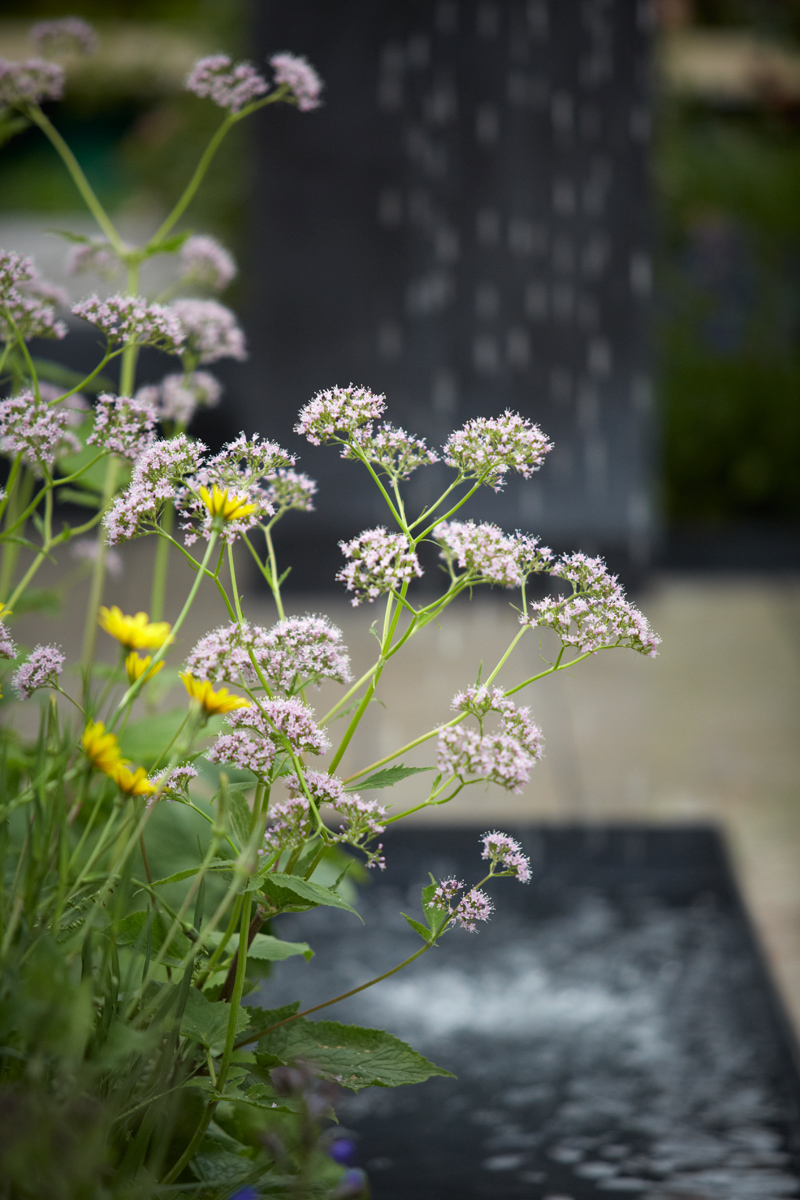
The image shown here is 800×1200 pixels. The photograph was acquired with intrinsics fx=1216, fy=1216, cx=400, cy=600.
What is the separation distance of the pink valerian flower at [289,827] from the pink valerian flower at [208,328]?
0.74 meters

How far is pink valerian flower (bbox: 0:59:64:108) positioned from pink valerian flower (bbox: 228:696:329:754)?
3.33 feet

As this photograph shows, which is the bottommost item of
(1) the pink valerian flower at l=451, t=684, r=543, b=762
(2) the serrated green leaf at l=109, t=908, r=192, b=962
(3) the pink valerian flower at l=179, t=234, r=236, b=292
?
(2) the serrated green leaf at l=109, t=908, r=192, b=962

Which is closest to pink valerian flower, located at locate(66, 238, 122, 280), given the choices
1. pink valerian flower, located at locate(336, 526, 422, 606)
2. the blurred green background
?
pink valerian flower, located at locate(336, 526, 422, 606)

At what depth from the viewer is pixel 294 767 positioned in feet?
3.31

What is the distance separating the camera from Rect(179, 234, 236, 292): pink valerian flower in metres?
1.76

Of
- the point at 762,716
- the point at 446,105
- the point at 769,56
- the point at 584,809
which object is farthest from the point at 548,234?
the point at 769,56

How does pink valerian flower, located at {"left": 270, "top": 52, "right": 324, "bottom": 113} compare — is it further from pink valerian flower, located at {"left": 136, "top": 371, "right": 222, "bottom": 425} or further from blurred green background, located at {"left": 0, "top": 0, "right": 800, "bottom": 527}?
blurred green background, located at {"left": 0, "top": 0, "right": 800, "bottom": 527}

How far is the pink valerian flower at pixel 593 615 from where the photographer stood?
3.40ft

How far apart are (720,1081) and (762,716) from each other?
2006 millimetres

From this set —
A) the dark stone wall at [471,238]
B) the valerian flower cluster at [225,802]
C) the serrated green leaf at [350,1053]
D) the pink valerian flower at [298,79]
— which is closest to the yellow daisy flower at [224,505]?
the valerian flower cluster at [225,802]

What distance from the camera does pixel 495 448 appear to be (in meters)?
1.09

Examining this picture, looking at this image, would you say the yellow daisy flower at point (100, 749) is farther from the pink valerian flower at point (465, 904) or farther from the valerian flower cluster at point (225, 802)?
the pink valerian flower at point (465, 904)

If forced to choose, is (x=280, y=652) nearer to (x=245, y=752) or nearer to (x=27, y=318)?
(x=245, y=752)

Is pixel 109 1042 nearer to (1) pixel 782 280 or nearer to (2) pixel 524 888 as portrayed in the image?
(2) pixel 524 888
